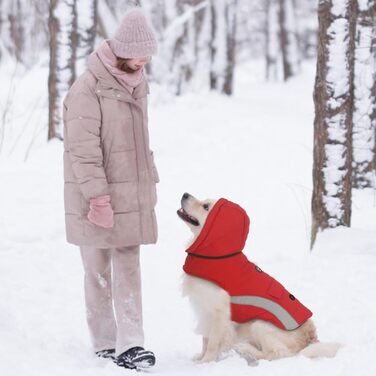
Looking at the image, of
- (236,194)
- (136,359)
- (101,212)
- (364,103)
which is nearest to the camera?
(101,212)

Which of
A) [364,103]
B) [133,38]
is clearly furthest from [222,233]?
[364,103]

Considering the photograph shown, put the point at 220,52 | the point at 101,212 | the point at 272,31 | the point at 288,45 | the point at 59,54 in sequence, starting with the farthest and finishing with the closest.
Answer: the point at 272,31, the point at 288,45, the point at 220,52, the point at 59,54, the point at 101,212

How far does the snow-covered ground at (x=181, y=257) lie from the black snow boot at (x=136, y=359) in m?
0.10

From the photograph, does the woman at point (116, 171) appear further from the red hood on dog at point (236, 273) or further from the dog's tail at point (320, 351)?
the dog's tail at point (320, 351)

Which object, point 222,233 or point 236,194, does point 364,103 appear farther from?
point 222,233

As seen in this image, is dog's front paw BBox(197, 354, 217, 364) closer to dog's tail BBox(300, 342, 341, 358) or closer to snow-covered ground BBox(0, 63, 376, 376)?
snow-covered ground BBox(0, 63, 376, 376)

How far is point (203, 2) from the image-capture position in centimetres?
2117

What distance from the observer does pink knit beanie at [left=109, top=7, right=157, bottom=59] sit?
4.24m

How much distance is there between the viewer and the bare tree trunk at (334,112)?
6.80 metres

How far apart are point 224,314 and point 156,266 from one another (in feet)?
7.63

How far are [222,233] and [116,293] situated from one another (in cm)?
77

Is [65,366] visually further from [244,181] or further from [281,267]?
[244,181]

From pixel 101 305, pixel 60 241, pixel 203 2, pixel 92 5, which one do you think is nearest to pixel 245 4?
pixel 203 2

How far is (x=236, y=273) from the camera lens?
454 centimetres
